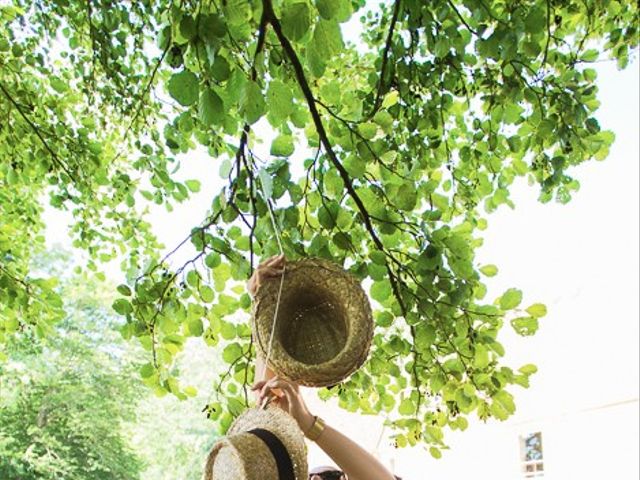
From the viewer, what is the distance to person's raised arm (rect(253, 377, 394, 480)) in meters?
1.47

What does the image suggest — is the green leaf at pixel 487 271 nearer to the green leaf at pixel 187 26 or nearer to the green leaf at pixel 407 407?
the green leaf at pixel 407 407

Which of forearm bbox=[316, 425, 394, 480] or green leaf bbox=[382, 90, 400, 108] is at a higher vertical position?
green leaf bbox=[382, 90, 400, 108]

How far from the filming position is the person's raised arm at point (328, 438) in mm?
1466

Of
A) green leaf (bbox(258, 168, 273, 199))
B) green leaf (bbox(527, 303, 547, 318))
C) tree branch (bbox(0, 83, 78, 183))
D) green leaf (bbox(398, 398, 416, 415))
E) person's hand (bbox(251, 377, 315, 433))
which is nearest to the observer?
person's hand (bbox(251, 377, 315, 433))

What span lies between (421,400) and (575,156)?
99 cm

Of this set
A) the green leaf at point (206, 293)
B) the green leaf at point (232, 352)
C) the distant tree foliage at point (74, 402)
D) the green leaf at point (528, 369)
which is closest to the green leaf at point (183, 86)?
the green leaf at point (206, 293)

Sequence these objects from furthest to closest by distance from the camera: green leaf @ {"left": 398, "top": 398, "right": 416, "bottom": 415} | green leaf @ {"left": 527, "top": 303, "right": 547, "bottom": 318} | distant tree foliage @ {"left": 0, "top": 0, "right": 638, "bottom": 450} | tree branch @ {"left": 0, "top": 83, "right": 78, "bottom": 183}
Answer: tree branch @ {"left": 0, "top": 83, "right": 78, "bottom": 183}
green leaf @ {"left": 398, "top": 398, "right": 416, "bottom": 415}
green leaf @ {"left": 527, "top": 303, "right": 547, "bottom": 318}
distant tree foliage @ {"left": 0, "top": 0, "right": 638, "bottom": 450}

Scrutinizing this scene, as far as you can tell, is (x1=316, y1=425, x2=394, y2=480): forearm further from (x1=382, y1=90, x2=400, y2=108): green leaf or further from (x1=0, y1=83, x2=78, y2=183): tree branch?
(x1=0, y1=83, x2=78, y2=183): tree branch

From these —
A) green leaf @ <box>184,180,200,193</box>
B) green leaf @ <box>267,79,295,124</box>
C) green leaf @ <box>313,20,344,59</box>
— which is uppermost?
green leaf @ <box>184,180,200,193</box>

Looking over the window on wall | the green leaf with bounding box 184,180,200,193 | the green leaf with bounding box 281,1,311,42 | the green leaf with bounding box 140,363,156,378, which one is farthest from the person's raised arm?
the window on wall

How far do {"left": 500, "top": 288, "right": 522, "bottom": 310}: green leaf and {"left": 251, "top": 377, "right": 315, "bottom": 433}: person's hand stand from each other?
69cm

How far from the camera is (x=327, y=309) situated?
1.69m

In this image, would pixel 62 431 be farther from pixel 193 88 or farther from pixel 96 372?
pixel 193 88

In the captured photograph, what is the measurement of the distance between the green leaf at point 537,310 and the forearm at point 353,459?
684mm
